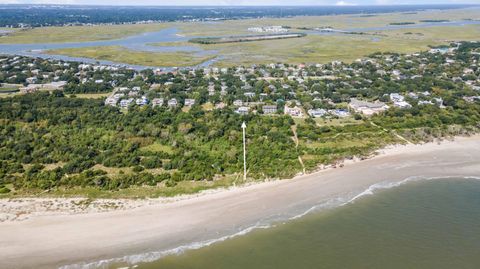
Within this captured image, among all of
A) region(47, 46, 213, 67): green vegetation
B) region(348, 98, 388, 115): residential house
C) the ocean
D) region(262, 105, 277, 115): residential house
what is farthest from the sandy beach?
region(47, 46, 213, 67): green vegetation

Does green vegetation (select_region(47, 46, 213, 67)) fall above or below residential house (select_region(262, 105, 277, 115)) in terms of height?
above

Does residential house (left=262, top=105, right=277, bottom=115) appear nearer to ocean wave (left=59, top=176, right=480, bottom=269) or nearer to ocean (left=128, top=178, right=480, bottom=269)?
ocean wave (left=59, top=176, right=480, bottom=269)

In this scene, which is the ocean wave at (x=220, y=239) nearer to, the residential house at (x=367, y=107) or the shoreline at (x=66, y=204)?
the shoreline at (x=66, y=204)

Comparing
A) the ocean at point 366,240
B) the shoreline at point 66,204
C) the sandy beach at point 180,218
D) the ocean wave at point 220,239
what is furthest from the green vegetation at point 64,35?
the ocean at point 366,240

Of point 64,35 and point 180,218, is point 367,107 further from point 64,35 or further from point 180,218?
point 64,35

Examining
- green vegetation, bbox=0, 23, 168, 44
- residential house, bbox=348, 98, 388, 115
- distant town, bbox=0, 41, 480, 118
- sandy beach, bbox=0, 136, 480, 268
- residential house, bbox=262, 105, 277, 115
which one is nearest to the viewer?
sandy beach, bbox=0, 136, 480, 268

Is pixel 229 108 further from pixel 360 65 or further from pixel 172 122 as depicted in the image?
pixel 360 65
